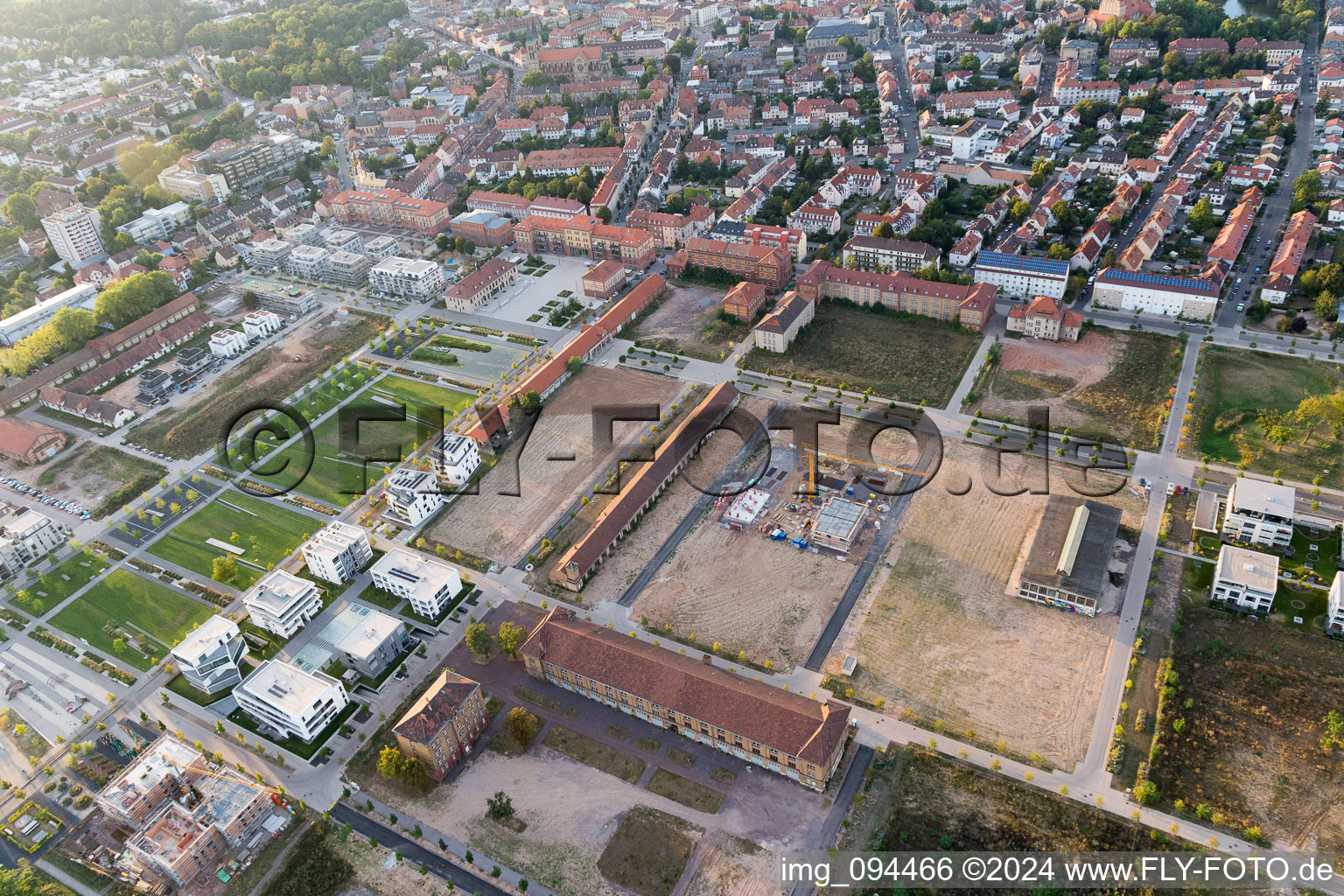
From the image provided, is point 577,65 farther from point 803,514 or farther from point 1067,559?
point 1067,559

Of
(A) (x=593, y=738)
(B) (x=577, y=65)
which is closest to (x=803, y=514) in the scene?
(A) (x=593, y=738)

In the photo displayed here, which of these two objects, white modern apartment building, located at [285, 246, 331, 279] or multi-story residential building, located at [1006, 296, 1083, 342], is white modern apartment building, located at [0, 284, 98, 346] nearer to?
white modern apartment building, located at [285, 246, 331, 279]

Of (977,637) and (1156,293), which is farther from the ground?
(1156,293)

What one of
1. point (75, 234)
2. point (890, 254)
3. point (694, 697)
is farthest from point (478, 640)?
point (75, 234)

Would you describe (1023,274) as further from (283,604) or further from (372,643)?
(283,604)

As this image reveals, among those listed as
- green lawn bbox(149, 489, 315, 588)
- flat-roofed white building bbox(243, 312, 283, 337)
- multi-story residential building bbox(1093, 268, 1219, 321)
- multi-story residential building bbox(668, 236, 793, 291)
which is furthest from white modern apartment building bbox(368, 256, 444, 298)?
multi-story residential building bbox(1093, 268, 1219, 321)

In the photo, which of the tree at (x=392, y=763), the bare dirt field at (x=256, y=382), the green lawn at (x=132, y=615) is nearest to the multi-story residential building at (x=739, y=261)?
the bare dirt field at (x=256, y=382)
